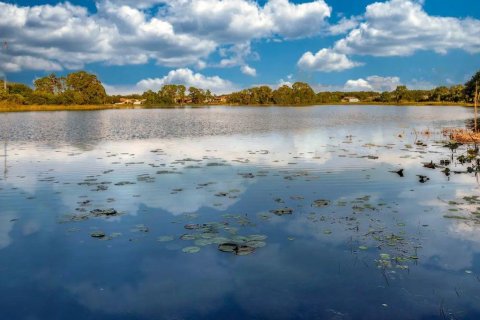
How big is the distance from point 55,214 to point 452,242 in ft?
44.0

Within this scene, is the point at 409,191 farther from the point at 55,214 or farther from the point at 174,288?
the point at 55,214

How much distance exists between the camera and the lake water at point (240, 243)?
8.00 metres

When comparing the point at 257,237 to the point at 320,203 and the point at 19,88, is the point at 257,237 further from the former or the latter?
the point at 19,88

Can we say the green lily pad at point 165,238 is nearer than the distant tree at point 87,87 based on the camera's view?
Yes

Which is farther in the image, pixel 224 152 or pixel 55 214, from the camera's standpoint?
pixel 224 152

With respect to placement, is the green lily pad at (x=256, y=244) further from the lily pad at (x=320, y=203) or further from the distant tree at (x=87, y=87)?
the distant tree at (x=87, y=87)

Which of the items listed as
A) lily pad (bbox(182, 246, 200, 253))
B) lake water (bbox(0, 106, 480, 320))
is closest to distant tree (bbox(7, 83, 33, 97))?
lake water (bbox(0, 106, 480, 320))

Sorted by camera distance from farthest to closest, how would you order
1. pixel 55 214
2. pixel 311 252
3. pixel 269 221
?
pixel 55 214
pixel 269 221
pixel 311 252

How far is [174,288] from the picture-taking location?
866 centimetres

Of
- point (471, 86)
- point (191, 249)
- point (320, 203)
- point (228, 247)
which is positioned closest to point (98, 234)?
point (191, 249)

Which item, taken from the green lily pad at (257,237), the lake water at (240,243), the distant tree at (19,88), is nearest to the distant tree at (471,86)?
the lake water at (240,243)

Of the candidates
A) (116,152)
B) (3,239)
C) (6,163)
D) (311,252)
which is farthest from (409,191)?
(6,163)

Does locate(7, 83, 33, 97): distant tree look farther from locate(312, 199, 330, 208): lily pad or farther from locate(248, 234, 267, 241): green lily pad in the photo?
locate(248, 234, 267, 241): green lily pad


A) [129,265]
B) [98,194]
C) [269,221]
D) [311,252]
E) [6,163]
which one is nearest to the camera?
[129,265]
